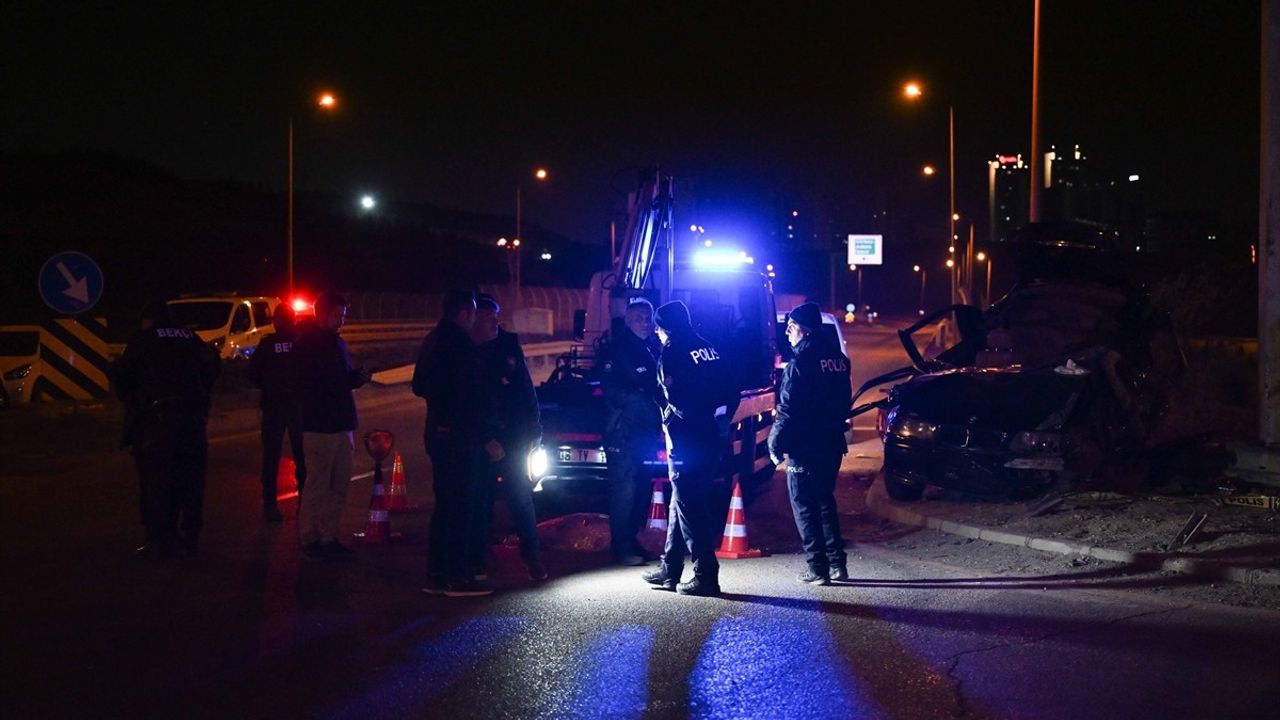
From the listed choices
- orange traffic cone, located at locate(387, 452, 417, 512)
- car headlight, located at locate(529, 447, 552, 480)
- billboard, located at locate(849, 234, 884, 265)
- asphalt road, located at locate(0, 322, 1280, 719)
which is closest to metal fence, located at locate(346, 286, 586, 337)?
billboard, located at locate(849, 234, 884, 265)

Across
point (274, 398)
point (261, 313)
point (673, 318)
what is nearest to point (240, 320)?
point (261, 313)

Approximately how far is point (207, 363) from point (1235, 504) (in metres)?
8.52

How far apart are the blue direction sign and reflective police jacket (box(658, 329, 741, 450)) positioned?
1020cm

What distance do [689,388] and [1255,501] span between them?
5.58 m

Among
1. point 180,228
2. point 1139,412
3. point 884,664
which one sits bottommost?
point 884,664

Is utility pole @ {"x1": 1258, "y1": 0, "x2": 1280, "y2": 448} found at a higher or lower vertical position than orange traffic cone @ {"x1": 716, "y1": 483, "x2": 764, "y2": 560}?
higher

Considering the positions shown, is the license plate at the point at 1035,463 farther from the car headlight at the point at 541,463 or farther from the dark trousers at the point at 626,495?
the car headlight at the point at 541,463

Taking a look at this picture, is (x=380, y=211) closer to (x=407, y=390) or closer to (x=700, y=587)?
(x=407, y=390)

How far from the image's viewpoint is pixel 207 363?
9805 mm

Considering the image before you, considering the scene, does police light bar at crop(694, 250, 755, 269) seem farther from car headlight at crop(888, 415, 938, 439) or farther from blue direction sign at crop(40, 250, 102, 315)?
blue direction sign at crop(40, 250, 102, 315)

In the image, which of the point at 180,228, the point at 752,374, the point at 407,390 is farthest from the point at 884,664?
the point at 180,228

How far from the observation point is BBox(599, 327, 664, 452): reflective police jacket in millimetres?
9195

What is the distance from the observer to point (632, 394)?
923 cm

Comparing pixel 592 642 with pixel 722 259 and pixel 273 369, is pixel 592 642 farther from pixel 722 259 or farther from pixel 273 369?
pixel 722 259
